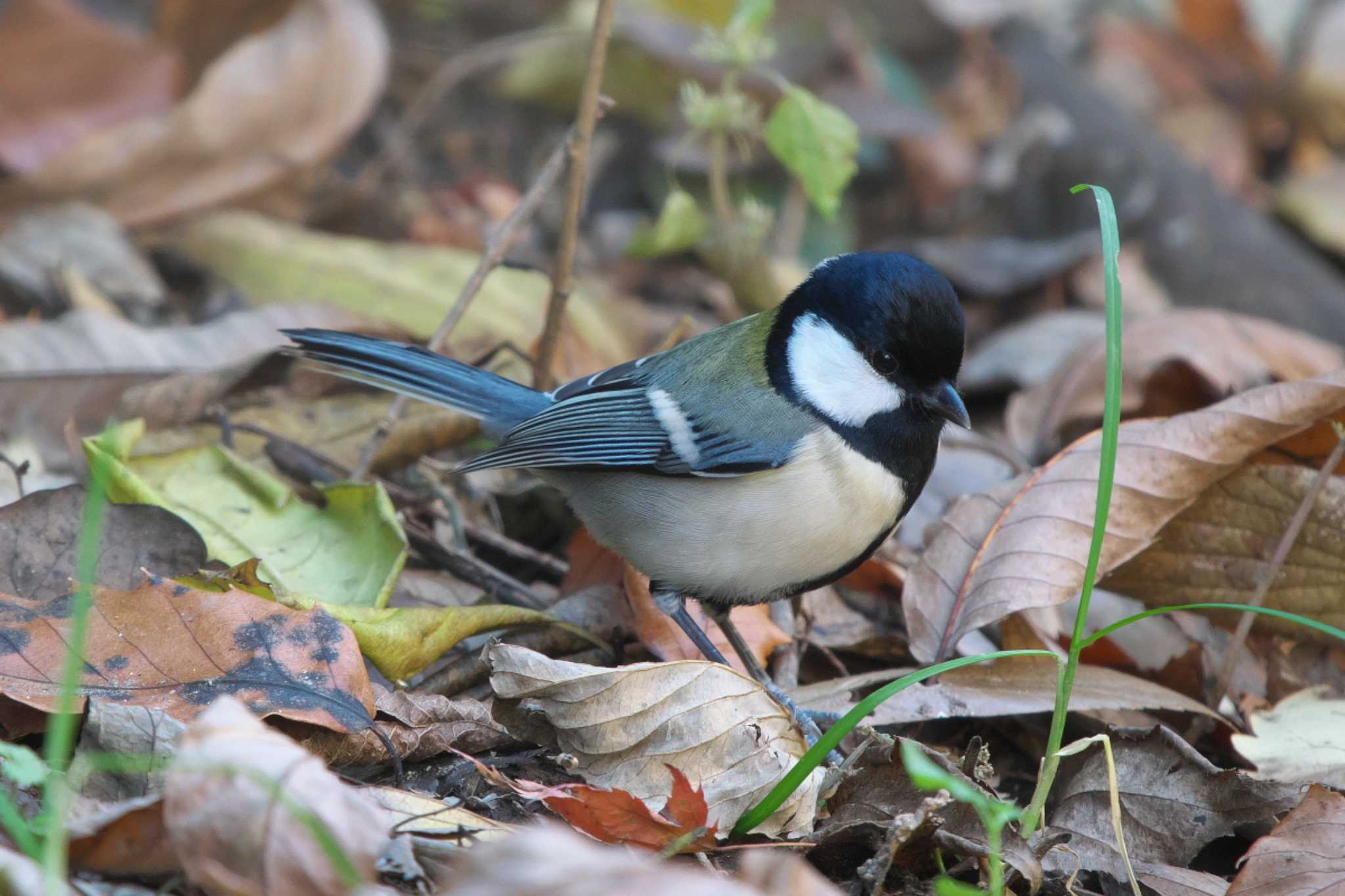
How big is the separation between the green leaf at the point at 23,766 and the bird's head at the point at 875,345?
1756 millimetres

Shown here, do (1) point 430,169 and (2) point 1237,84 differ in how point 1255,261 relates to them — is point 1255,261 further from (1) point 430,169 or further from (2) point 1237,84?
(1) point 430,169

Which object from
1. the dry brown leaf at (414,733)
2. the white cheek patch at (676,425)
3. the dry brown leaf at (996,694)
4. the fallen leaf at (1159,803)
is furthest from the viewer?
the white cheek patch at (676,425)

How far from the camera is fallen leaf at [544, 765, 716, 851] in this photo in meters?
2.06

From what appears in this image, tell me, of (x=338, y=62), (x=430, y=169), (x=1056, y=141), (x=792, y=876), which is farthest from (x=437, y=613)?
(x=1056, y=141)

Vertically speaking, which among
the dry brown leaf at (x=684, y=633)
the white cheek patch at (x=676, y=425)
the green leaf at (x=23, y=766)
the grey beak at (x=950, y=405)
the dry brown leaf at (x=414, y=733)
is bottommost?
the dry brown leaf at (x=684, y=633)

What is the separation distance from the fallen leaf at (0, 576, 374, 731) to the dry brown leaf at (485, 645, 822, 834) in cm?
29

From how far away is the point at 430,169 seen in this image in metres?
5.69

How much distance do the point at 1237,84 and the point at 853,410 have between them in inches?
202

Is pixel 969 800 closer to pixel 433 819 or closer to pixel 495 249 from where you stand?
pixel 433 819

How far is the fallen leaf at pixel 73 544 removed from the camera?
2.58 metres

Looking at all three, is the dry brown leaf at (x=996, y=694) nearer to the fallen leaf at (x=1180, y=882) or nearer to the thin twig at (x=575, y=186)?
the fallen leaf at (x=1180, y=882)

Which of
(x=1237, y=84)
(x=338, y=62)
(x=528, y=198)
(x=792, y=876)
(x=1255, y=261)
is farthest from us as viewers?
(x=1237, y=84)

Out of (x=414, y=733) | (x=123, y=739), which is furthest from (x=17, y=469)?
(x=414, y=733)

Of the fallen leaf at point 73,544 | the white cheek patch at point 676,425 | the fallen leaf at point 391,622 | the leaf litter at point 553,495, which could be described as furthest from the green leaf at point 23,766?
the white cheek patch at point 676,425
